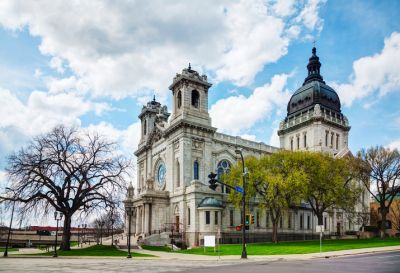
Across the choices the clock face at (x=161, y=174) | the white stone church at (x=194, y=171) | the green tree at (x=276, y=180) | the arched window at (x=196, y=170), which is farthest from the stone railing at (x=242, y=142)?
the green tree at (x=276, y=180)

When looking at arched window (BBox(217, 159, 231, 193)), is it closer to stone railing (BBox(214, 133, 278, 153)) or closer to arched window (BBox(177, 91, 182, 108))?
stone railing (BBox(214, 133, 278, 153))

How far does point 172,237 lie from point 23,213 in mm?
19493

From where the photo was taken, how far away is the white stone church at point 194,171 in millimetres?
58562

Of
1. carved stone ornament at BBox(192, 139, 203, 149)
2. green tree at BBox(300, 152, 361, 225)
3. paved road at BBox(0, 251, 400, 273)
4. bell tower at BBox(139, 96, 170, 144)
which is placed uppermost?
bell tower at BBox(139, 96, 170, 144)

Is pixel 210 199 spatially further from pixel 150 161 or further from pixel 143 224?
pixel 150 161

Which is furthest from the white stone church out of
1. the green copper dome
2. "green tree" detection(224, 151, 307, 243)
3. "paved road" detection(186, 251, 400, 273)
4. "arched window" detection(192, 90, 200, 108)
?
"paved road" detection(186, 251, 400, 273)

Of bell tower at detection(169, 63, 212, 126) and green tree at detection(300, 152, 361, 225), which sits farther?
bell tower at detection(169, 63, 212, 126)

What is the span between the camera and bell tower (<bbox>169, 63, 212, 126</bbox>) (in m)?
62.9

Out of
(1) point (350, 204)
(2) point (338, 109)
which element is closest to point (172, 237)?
(1) point (350, 204)

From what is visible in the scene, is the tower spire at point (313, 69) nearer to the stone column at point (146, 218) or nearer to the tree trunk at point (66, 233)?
the stone column at point (146, 218)

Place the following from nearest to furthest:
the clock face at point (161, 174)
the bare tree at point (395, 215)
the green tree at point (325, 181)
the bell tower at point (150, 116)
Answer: the green tree at point (325, 181), the clock face at point (161, 174), the bell tower at point (150, 116), the bare tree at point (395, 215)

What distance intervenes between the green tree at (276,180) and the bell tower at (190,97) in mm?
12953

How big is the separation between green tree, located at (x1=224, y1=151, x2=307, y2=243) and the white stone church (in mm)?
6601

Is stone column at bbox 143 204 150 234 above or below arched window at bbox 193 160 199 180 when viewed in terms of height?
below
